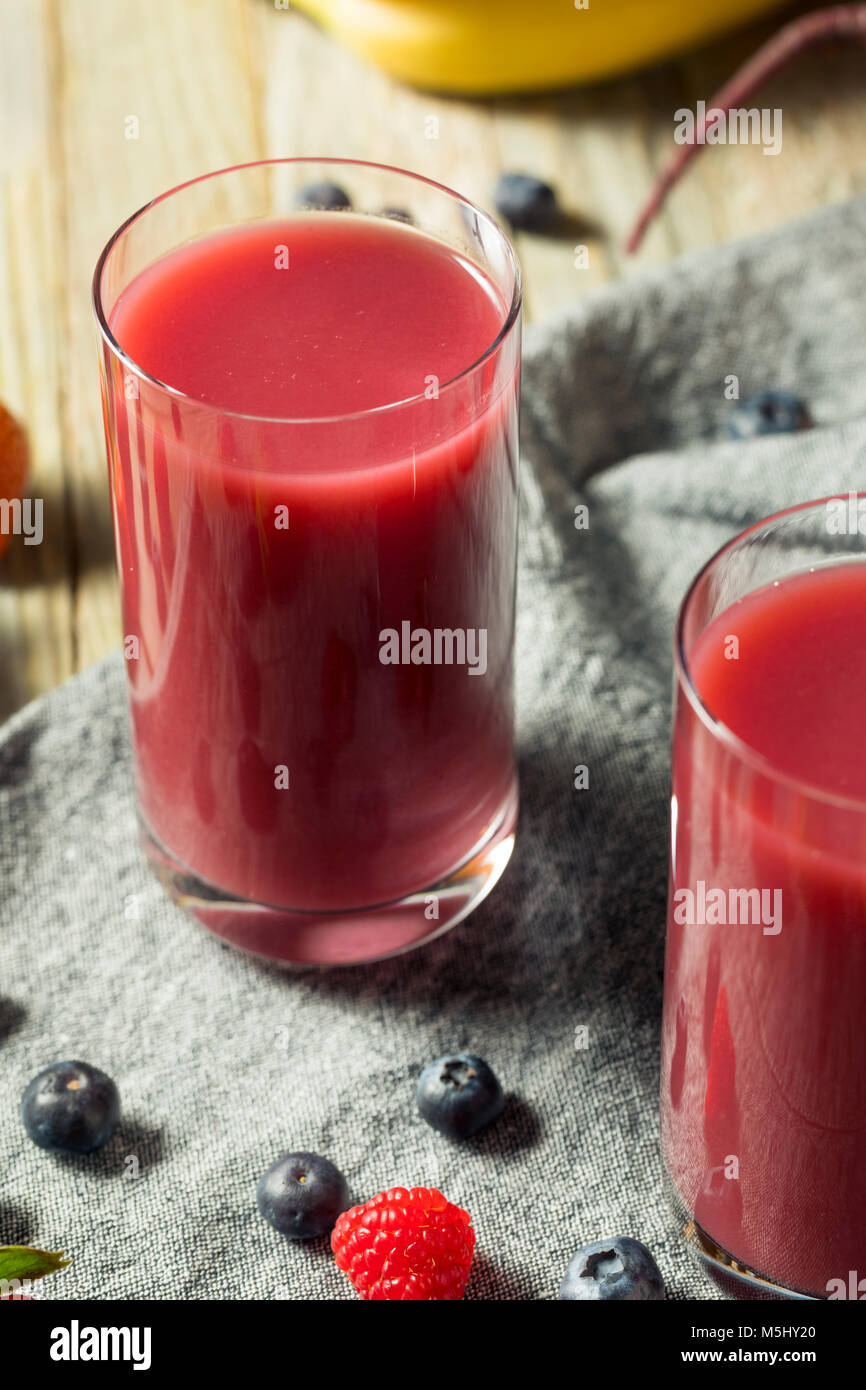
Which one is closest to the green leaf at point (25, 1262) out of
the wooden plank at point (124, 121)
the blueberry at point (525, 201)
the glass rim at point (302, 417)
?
the glass rim at point (302, 417)

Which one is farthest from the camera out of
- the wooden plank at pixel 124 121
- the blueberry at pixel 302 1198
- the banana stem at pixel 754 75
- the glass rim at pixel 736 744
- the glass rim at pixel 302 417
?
the banana stem at pixel 754 75

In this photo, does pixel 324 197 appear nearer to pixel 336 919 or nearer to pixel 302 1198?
pixel 336 919

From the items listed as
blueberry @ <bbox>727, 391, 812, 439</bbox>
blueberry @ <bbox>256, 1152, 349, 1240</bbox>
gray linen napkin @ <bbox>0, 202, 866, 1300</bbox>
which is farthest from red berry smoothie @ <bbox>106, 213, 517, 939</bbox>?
blueberry @ <bbox>727, 391, 812, 439</bbox>

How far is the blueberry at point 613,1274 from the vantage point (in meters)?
1.14

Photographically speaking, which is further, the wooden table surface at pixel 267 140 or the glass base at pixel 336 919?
the wooden table surface at pixel 267 140

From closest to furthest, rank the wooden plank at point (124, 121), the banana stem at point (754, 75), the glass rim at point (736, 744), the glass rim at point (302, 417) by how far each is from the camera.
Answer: the glass rim at point (736, 744)
the glass rim at point (302, 417)
the wooden plank at point (124, 121)
the banana stem at point (754, 75)

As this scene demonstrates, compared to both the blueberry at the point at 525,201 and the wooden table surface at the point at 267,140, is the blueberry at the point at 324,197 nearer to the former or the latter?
the wooden table surface at the point at 267,140

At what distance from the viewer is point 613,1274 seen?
115 centimetres

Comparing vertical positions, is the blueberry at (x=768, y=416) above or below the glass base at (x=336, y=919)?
above

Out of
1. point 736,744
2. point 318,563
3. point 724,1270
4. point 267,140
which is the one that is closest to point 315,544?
point 318,563

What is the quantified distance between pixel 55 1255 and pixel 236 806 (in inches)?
13.9

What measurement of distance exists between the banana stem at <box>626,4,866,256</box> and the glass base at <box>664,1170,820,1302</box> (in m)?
1.26

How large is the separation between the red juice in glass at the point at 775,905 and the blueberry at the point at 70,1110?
0.43 m
